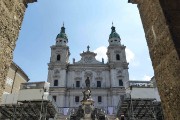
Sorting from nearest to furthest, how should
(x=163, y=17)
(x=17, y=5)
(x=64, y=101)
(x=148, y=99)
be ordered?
1. (x=163, y=17)
2. (x=17, y=5)
3. (x=148, y=99)
4. (x=64, y=101)

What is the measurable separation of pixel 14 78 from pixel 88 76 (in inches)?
600

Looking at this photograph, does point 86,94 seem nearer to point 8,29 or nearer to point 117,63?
point 117,63

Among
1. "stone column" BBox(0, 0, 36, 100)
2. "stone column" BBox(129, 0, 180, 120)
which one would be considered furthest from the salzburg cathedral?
"stone column" BBox(129, 0, 180, 120)

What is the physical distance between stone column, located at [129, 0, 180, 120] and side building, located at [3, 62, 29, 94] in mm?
25693

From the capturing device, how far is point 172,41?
369cm

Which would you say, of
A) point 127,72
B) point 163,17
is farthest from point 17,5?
point 127,72

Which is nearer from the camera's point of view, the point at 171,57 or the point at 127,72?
the point at 171,57

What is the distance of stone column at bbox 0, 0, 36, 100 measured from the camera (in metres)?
4.15

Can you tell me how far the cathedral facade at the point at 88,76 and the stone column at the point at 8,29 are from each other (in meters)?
33.4

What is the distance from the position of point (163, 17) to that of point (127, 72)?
3718cm

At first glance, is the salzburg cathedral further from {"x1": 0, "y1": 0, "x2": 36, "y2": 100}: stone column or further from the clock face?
{"x1": 0, "y1": 0, "x2": 36, "y2": 100}: stone column

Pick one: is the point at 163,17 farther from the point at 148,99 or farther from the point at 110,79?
the point at 110,79

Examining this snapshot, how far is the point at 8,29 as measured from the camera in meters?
4.43

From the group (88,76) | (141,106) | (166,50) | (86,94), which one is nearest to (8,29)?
(166,50)
